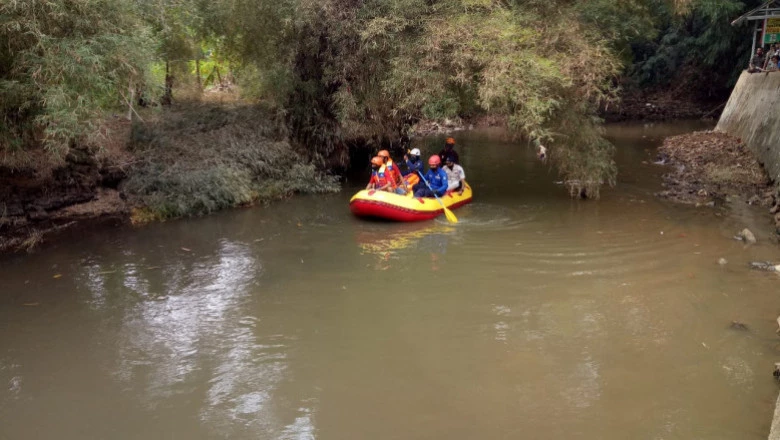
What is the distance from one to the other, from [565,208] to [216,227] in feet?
21.4

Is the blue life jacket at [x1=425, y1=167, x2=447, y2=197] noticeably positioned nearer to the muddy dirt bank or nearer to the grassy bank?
the grassy bank

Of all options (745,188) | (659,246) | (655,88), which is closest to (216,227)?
(659,246)

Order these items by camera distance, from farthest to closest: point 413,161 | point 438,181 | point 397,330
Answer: point 413,161 → point 438,181 → point 397,330

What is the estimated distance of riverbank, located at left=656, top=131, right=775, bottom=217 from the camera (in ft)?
40.2

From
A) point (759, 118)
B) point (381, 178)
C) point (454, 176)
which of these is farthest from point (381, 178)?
point (759, 118)

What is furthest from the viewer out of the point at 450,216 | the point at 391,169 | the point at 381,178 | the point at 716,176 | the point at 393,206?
the point at 716,176

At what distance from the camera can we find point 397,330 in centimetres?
694

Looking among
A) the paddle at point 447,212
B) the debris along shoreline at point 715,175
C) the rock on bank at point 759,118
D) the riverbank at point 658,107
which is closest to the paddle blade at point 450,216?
the paddle at point 447,212

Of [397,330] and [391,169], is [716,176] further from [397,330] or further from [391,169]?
[397,330]

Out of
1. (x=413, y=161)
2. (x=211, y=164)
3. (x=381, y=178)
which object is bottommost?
(x=381, y=178)

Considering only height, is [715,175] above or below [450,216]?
above

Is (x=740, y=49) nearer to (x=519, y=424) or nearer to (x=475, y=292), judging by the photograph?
(x=475, y=292)

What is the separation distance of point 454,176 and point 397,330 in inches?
232

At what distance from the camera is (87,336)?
22.8ft
